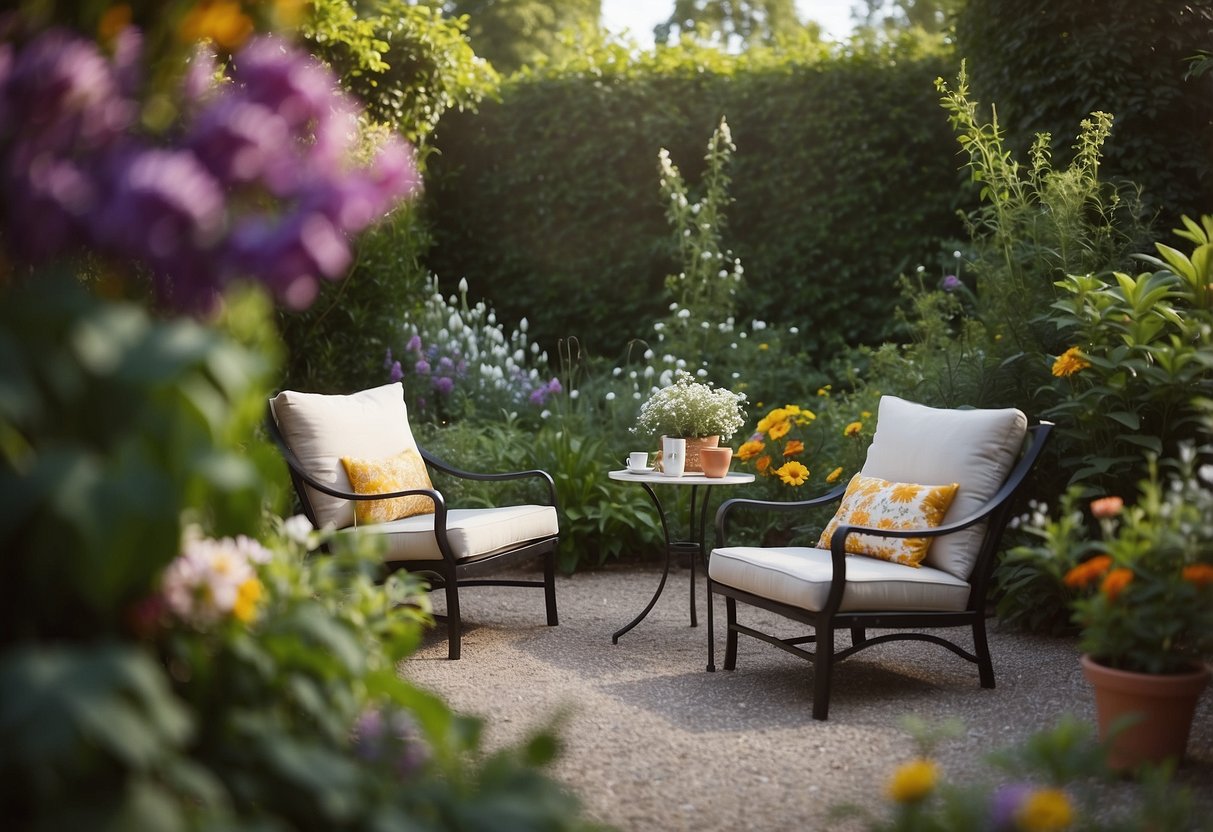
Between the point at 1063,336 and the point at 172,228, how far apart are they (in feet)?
12.4

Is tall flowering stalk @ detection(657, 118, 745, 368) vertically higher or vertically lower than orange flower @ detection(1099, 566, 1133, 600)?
higher

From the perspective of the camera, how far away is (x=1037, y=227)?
4477mm

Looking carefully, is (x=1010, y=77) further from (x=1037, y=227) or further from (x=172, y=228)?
(x=172, y=228)

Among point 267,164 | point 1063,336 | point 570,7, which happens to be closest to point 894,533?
point 1063,336

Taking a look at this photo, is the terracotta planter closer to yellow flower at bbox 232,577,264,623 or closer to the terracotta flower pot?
the terracotta flower pot

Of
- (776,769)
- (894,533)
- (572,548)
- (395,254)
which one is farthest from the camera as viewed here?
(395,254)

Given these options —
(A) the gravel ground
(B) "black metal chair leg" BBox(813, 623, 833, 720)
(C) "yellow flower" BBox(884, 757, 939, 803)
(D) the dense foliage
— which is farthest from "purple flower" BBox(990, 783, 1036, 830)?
(D) the dense foliage

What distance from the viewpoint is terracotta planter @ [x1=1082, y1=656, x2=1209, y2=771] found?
2.55 m

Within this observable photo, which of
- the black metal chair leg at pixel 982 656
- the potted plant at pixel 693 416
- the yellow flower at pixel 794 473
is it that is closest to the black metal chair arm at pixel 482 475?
the potted plant at pixel 693 416

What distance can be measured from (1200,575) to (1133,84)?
4106mm

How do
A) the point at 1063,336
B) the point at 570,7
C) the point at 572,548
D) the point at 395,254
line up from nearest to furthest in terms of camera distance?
1. the point at 1063,336
2. the point at 572,548
3. the point at 395,254
4. the point at 570,7

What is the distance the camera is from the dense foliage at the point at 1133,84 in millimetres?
5535

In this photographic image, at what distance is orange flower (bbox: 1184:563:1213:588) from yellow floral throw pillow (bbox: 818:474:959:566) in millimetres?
1043

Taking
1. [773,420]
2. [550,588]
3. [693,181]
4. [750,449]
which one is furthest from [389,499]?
[693,181]
